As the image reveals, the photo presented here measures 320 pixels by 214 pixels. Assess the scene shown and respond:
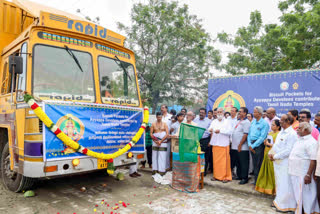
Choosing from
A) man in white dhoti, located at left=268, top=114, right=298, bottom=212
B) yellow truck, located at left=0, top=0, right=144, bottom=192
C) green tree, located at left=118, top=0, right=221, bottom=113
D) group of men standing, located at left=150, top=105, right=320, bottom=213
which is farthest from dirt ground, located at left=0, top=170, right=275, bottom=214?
green tree, located at left=118, top=0, right=221, bottom=113

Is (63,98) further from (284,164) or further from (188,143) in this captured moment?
(284,164)

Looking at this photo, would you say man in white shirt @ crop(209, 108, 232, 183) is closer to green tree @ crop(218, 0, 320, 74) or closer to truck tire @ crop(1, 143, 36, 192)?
truck tire @ crop(1, 143, 36, 192)

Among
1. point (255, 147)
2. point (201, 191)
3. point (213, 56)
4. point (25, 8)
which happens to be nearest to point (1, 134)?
A: point (25, 8)

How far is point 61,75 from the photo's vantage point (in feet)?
14.3

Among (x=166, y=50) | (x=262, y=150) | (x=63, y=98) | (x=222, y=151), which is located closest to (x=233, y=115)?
(x=222, y=151)

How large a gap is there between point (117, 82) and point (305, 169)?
12.5 feet

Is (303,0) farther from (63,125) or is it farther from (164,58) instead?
(63,125)

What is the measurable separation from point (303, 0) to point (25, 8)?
11.3 meters

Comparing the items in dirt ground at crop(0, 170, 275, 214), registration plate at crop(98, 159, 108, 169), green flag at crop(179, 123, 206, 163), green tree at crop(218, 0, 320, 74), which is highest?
green tree at crop(218, 0, 320, 74)

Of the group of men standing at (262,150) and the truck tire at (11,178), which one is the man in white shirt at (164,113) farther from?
the truck tire at (11,178)

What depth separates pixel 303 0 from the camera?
1094cm

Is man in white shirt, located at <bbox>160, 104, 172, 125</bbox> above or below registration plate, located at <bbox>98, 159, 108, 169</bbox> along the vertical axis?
above

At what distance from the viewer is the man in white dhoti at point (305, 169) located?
3.78 meters

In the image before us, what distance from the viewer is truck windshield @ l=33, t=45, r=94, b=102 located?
4.14m
